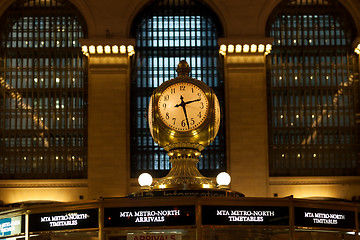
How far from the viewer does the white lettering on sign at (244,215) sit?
636cm

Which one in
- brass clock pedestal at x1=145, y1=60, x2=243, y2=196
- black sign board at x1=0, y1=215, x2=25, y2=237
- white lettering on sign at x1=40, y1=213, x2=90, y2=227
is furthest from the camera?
brass clock pedestal at x1=145, y1=60, x2=243, y2=196

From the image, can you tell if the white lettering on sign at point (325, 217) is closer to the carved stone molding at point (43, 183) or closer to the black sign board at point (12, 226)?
the black sign board at point (12, 226)

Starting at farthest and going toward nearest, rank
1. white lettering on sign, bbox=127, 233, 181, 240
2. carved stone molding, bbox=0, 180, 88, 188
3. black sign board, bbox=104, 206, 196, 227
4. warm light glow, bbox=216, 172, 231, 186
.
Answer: carved stone molding, bbox=0, 180, 88, 188 → warm light glow, bbox=216, 172, 231, 186 → white lettering on sign, bbox=127, 233, 181, 240 → black sign board, bbox=104, 206, 196, 227

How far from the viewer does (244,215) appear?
6.41m

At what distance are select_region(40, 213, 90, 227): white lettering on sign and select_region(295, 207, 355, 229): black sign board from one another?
6.75 feet

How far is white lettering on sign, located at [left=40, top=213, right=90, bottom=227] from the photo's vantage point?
662cm

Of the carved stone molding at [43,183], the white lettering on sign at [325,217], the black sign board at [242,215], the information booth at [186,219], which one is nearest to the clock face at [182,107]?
the information booth at [186,219]

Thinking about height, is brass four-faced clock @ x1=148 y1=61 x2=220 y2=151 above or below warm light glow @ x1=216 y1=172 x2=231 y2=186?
above

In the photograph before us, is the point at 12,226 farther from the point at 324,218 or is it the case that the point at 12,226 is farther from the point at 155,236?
the point at 324,218

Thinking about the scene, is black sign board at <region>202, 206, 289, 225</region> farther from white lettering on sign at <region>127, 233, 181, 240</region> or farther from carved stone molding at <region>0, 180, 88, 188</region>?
carved stone molding at <region>0, 180, 88, 188</region>

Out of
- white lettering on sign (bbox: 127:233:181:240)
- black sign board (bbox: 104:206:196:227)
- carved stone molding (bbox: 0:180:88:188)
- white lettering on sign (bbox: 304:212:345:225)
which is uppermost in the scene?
carved stone molding (bbox: 0:180:88:188)

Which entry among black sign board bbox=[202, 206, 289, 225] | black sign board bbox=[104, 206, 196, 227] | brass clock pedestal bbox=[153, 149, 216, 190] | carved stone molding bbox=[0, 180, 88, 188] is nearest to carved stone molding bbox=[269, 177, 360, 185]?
carved stone molding bbox=[0, 180, 88, 188]

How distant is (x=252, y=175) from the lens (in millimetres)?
48844

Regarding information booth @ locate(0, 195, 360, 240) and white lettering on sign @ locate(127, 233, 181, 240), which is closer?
information booth @ locate(0, 195, 360, 240)
